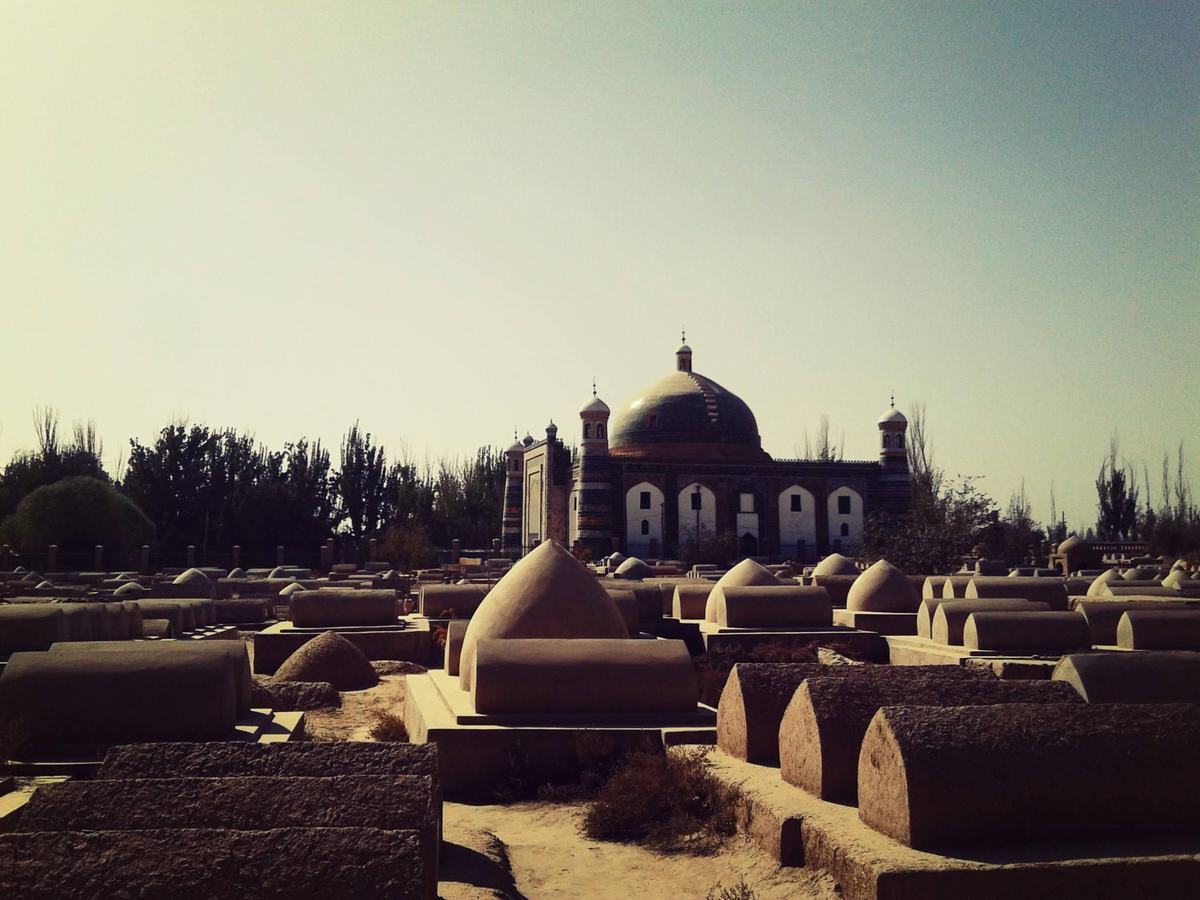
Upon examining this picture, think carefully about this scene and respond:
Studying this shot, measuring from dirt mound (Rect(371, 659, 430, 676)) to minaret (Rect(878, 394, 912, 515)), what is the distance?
31.2 metres

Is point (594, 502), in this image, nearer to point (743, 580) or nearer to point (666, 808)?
point (743, 580)

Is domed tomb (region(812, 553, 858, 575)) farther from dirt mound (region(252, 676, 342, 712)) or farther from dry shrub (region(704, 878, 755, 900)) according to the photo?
dry shrub (region(704, 878, 755, 900))

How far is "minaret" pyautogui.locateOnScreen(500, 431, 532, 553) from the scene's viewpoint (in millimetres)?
45375

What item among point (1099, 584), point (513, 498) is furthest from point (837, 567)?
point (513, 498)

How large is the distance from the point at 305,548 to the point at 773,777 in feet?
121

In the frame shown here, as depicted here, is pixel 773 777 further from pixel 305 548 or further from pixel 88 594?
pixel 305 548

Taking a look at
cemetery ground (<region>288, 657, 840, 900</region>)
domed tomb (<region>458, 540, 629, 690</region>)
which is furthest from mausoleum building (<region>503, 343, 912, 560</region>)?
cemetery ground (<region>288, 657, 840, 900</region>)

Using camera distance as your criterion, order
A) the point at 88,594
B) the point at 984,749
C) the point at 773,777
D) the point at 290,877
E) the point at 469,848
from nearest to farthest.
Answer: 1. the point at 290,877
2. the point at 984,749
3. the point at 469,848
4. the point at 773,777
5. the point at 88,594

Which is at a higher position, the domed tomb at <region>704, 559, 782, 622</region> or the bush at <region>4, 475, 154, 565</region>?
the bush at <region>4, 475, 154, 565</region>

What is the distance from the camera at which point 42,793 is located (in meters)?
3.57

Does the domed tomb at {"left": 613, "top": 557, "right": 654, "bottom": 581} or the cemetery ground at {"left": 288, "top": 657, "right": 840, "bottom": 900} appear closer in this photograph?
the cemetery ground at {"left": 288, "top": 657, "right": 840, "bottom": 900}

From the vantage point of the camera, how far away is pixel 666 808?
18.6 feet

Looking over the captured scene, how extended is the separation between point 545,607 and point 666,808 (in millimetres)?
2879

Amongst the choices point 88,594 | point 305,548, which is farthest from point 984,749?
point 305,548
